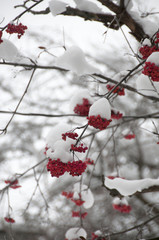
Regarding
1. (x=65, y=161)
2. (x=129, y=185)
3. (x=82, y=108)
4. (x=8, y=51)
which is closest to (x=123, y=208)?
(x=129, y=185)

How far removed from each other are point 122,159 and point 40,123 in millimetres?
3326

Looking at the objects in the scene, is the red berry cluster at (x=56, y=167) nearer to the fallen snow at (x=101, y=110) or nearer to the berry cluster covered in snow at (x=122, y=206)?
the fallen snow at (x=101, y=110)

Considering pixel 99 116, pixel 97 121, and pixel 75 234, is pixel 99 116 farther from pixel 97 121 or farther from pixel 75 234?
pixel 75 234

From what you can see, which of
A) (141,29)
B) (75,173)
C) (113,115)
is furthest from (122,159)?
(75,173)

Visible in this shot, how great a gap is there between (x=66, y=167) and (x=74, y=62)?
0.89 meters

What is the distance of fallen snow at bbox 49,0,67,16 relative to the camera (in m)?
1.97

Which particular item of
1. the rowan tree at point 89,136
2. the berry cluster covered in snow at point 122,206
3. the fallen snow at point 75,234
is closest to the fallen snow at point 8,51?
the rowan tree at point 89,136

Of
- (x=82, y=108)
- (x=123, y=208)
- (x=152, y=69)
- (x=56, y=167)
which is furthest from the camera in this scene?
(x=123, y=208)

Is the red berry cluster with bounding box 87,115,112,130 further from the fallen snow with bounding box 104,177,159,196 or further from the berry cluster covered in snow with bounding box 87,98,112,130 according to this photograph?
the fallen snow with bounding box 104,177,159,196

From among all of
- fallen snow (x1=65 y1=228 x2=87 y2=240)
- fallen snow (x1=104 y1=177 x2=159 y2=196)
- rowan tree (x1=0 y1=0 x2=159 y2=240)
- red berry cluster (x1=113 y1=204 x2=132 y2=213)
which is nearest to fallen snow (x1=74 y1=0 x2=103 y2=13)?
rowan tree (x1=0 y1=0 x2=159 y2=240)

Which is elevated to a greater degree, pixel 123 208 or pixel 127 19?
pixel 127 19

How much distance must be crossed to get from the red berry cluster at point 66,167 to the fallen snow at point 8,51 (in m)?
1.06

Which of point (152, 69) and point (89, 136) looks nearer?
point (152, 69)

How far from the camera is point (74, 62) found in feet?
5.49
